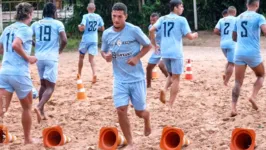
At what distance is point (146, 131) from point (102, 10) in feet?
70.8

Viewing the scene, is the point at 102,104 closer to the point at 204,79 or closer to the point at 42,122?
the point at 42,122

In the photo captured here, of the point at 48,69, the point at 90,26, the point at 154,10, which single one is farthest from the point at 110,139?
the point at 154,10

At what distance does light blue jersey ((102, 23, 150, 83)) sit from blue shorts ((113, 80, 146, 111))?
Result: 2.7 inches

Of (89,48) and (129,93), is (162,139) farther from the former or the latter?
(89,48)

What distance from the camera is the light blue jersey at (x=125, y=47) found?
711 centimetres

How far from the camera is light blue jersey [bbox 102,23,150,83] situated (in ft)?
23.3

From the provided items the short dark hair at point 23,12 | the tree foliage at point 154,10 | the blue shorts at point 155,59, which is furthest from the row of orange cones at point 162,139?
Answer: the tree foliage at point 154,10

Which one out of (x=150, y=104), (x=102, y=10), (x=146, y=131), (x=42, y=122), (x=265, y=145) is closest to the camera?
(x=265, y=145)

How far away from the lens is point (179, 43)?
990 centimetres

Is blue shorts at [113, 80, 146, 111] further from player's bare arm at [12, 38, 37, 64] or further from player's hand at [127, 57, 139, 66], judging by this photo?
player's bare arm at [12, 38, 37, 64]

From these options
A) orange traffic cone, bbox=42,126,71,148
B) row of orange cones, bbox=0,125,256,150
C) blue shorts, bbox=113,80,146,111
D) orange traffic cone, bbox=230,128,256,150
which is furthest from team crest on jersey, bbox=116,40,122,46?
orange traffic cone, bbox=230,128,256,150

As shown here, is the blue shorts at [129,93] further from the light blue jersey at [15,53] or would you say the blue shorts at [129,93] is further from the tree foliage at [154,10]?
the tree foliage at [154,10]

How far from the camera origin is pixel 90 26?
13.8m

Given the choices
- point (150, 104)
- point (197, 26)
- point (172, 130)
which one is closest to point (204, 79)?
point (150, 104)
